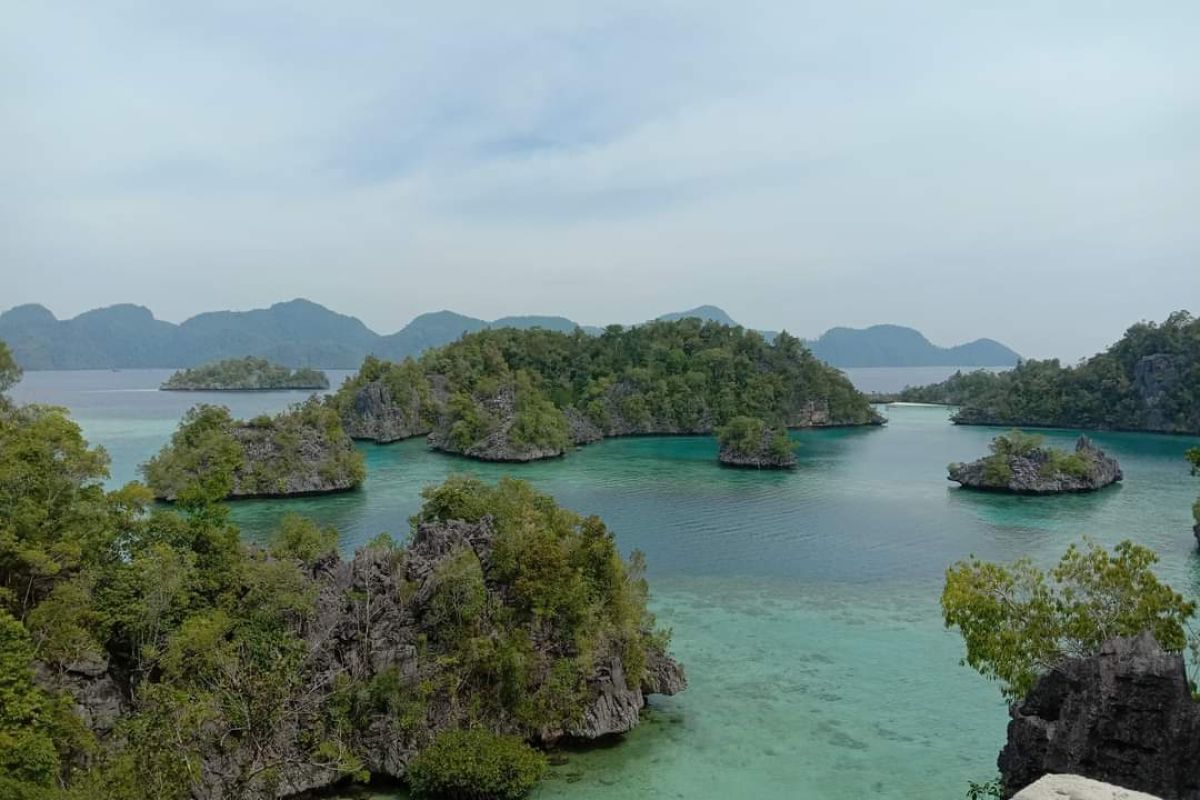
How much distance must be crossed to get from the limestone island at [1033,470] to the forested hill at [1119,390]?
4628 cm

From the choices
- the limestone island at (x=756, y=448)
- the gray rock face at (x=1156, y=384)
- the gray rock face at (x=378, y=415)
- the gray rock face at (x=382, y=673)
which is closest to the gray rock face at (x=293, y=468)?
the gray rock face at (x=378, y=415)

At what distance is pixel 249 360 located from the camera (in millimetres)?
191750

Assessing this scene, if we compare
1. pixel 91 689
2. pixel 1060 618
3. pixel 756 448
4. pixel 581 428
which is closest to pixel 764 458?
pixel 756 448

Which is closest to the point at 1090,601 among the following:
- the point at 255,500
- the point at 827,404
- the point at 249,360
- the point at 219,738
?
the point at 219,738

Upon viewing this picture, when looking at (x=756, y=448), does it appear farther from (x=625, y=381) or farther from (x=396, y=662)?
(x=396, y=662)

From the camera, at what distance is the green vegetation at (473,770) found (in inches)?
595

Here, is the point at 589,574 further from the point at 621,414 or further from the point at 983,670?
the point at 621,414

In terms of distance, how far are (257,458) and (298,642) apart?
1610 inches

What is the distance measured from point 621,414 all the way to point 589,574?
77.6 metres

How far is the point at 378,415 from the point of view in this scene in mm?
88125

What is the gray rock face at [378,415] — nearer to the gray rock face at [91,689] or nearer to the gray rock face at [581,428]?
the gray rock face at [581,428]

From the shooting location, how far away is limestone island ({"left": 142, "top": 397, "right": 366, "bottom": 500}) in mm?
50375

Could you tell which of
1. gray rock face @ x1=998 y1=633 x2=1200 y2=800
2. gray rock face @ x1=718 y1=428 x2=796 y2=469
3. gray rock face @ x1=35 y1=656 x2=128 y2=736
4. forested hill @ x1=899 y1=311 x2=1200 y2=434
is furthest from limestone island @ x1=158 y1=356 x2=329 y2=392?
gray rock face @ x1=998 y1=633 x2=1200 y2=800

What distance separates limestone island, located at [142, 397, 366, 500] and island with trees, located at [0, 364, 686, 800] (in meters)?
32.0
